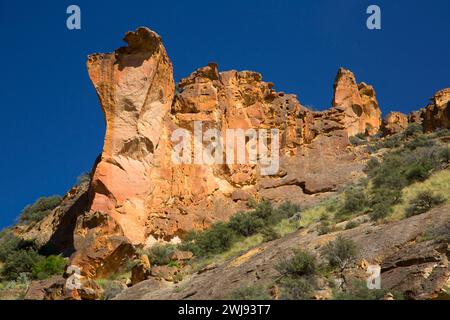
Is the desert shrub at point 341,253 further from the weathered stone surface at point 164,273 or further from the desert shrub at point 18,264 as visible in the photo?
the desert shrub at point 18,264

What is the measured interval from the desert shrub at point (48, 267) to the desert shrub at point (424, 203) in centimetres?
1249

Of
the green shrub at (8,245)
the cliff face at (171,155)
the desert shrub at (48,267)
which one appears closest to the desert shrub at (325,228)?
the cliff face at (171,155)

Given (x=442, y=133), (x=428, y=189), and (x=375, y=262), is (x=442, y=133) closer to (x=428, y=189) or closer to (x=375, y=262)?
(x=428, y=189)

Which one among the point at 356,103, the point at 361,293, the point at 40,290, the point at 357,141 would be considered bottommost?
the point at 361,293

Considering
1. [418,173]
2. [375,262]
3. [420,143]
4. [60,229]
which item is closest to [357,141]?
[420,143]

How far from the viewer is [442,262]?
45.2ft

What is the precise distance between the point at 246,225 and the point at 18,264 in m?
9.22

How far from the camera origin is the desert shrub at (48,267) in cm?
2381

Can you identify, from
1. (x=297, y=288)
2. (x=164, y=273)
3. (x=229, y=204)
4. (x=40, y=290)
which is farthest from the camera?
(x=229, y=204)

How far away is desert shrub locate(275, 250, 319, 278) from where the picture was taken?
15.2 m

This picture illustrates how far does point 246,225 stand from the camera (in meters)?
26.9

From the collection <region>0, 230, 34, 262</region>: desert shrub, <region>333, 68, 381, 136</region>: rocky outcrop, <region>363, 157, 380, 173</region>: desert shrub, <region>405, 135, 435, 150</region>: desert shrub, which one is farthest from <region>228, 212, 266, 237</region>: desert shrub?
<region>333, 68, 381, 136</region>: rocky outcrop

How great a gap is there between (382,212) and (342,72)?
121ft
